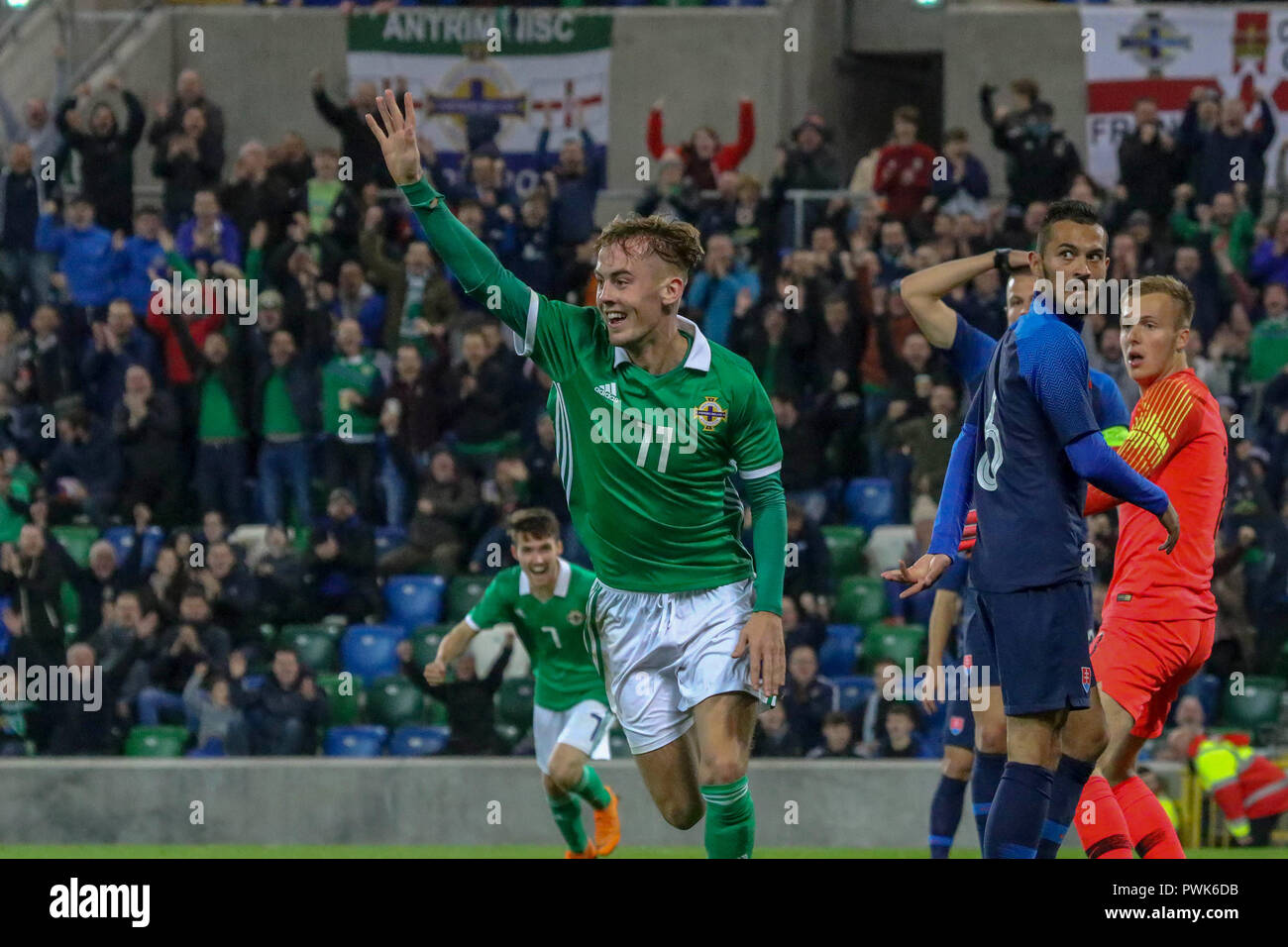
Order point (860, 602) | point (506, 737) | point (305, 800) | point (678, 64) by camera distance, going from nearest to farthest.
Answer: point (305, 800)
point (506, 737)
point (860, 602)
point (678, 64)

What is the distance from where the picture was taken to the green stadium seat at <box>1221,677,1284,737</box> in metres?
12.2

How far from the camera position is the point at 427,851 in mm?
11477

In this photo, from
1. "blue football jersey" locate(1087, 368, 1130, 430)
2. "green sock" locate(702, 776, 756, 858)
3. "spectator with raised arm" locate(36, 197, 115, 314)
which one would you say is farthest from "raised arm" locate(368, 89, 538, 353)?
"spectator with raised arm" locate(36, 197, 115, 314)

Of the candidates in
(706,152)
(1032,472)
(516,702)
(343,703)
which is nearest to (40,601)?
(343,703)

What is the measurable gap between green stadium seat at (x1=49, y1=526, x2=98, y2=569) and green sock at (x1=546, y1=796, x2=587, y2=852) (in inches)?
191

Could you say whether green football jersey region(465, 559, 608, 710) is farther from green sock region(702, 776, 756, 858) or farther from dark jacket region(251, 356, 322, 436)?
dark jacket region(251, 356, 322, 436)

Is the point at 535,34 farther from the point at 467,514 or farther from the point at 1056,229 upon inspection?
the point at 1056,229

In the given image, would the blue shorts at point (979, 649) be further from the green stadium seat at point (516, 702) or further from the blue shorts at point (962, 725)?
the green stadium seat at point (516, 702)

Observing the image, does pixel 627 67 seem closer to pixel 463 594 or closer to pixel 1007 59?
pixel 1007 59

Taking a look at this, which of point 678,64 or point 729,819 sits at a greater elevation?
point 678,64

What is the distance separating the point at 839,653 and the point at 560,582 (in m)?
3.19

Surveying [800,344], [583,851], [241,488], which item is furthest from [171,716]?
[800,344]
